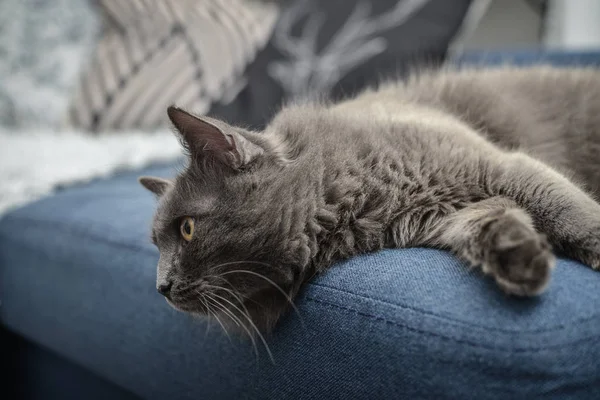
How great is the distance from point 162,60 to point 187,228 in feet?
3.82

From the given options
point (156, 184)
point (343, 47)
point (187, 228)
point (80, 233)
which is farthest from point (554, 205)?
point (343, 47)

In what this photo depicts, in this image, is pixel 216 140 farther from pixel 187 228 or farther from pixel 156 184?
pixel 156 184

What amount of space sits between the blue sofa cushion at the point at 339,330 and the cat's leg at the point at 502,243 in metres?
0.02

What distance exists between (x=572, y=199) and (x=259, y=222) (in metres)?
0.54

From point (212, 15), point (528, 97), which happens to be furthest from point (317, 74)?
point (528, 97)

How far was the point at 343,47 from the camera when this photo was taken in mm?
1952

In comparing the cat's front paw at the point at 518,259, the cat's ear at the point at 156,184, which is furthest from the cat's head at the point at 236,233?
the cat's front paw at the point at 518,259

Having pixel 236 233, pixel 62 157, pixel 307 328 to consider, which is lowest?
pixel 62 157

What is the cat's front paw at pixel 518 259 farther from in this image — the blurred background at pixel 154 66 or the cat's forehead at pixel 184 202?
the blurred background at pixel 154 66

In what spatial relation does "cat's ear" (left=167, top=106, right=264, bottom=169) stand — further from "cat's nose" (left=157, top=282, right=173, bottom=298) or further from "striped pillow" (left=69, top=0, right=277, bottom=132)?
"striped pillow" (left=69, top=0, right=277, bottom=132)

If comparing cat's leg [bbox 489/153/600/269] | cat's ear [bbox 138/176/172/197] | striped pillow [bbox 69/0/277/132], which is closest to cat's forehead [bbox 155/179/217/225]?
cat's ear [bbox 138/176/172/197]

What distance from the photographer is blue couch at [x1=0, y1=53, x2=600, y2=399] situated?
2.17ft

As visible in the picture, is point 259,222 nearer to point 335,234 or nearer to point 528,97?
point 335,234

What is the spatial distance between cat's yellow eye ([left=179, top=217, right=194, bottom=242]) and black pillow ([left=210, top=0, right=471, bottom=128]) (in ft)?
3.26
